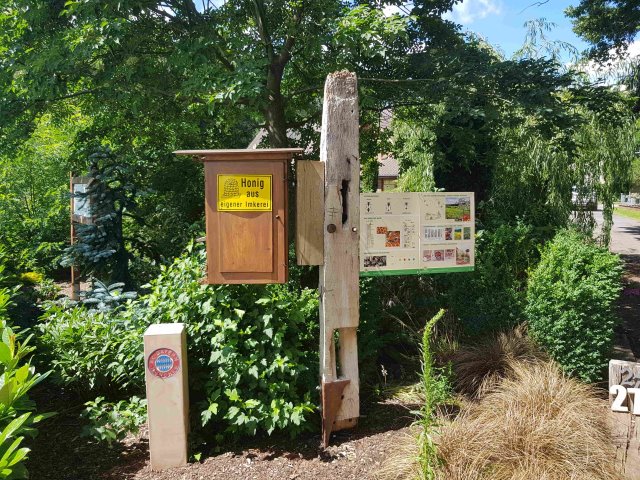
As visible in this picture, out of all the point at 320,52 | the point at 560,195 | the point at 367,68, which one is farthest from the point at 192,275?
the point at 560,195

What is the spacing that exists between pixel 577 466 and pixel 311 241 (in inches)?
89.4

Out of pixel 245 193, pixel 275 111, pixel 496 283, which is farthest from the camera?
Answer: pixel 275 111

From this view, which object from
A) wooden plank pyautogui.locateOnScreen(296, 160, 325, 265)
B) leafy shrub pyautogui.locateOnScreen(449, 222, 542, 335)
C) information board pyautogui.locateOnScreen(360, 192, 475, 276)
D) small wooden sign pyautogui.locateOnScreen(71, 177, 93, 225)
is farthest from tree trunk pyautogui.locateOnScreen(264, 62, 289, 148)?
wooden plank pyautogui.locateOnScreen(296, 160, 325, 265)

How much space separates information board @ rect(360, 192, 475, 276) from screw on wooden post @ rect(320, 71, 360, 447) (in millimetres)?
675

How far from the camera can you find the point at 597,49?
11.7m

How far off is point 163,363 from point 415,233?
8.16 ft

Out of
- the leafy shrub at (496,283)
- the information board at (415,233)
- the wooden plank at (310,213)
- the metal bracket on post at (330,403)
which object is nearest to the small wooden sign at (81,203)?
the wooden plank at (310,213)

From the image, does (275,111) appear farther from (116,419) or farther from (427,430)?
(427,430)

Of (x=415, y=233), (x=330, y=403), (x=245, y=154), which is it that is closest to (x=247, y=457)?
(x=330, y=403)

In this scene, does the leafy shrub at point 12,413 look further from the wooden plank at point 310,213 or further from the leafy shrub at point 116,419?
the wooden plank at point 310,213

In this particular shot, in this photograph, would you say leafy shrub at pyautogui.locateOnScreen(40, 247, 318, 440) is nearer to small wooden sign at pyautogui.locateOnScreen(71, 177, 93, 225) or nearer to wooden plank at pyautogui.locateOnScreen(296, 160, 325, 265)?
wooden plank at pyautogui.locateOnScreen(296, 160, 325, 265)

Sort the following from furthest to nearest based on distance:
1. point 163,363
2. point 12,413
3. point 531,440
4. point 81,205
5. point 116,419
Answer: point 81,205 → point 116,419 → point 163,363 → point 531,440 → point 12,413

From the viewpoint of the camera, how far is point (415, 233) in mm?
4719

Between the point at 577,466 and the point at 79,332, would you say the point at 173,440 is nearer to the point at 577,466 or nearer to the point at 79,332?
the point at 79,332
